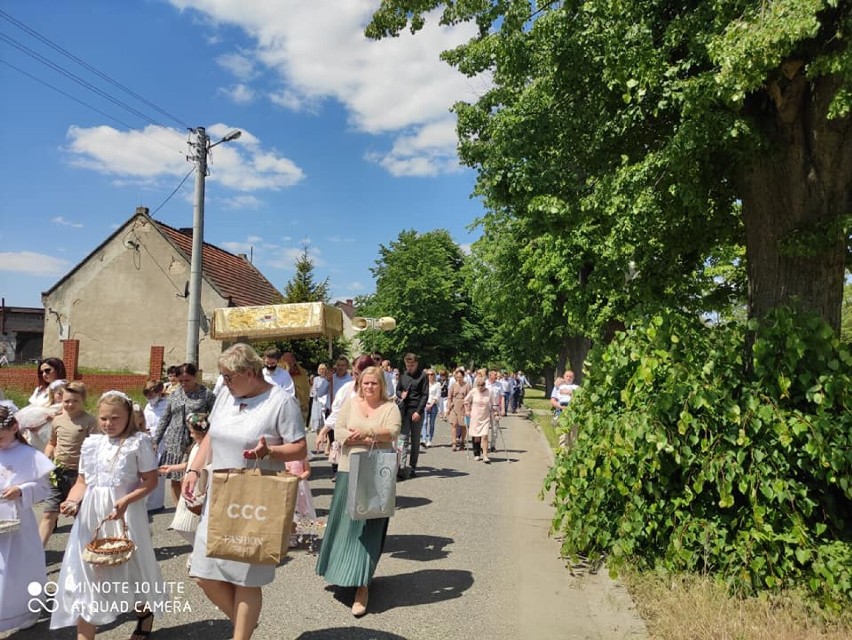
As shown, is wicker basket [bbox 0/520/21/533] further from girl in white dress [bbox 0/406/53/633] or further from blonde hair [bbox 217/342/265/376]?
blonde hair [bbox 217/342/265/376]

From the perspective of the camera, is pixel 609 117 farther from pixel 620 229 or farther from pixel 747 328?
pixel 747 328

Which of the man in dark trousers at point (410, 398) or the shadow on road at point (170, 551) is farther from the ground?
the man in dark trousers at point (410, 398)

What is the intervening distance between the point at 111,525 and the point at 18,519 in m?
0.82

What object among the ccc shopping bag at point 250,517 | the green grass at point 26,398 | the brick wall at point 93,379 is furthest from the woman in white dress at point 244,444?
the brick wall at point 93,379

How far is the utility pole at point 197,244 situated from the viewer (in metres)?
13.8

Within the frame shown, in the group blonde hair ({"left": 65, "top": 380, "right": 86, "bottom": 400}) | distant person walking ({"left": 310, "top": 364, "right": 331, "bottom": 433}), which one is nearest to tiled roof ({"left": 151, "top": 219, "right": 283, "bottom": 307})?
distant person walking ({"left": 310, "top": 364, "right": 331, "bottom": 433})

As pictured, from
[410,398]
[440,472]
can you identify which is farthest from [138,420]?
[440,472]

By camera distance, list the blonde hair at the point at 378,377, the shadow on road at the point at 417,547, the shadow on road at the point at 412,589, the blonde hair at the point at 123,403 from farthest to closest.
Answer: the shadow on road at the point at 417,547 → the blonde hair at the point at 378,377 → the shadow on road at the point at 412,589 → the blonde hair at the point at 123,403

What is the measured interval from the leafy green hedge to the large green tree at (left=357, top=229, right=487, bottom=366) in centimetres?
3440

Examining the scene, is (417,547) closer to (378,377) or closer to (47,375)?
(378,377)

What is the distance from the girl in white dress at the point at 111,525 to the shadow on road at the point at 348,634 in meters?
0.98

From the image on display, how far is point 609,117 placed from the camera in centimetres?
679

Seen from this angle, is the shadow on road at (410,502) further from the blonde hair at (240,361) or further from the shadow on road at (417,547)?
the blonde hair at (240,361)

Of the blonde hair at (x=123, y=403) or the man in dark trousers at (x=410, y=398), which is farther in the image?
the man in dark trousers at (x=410, y=398)
